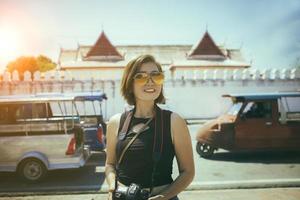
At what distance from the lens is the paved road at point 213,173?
7336 mm

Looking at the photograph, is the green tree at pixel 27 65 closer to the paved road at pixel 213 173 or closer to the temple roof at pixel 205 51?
the temple roof at pixel 205 51

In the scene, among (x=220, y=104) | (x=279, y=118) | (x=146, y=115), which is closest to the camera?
(x=146, y=115)

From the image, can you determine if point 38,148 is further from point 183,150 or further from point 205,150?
point 183,150

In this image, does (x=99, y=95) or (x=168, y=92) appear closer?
(x=99, y=95)

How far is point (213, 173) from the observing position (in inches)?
322

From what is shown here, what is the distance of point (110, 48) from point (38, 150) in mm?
29726

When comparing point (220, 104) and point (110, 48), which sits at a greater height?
point (110, 48)

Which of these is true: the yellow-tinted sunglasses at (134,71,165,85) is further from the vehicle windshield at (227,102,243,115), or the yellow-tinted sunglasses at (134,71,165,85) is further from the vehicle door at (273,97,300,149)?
the vehicle door at (273,97,300,149)

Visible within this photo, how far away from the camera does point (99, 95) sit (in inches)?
404

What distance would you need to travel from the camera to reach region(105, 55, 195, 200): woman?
2.28 metres

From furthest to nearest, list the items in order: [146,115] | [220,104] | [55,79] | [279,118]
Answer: [220,104]
[55,79]
[279,118]
[146,115]

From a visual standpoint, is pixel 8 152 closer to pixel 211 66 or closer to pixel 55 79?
pixel 55 79

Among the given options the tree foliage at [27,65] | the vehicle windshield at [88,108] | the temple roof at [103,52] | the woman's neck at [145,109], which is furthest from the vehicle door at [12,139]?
the tree foliage at [27,65]

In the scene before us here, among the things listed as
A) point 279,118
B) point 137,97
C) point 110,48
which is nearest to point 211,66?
point 110,48
